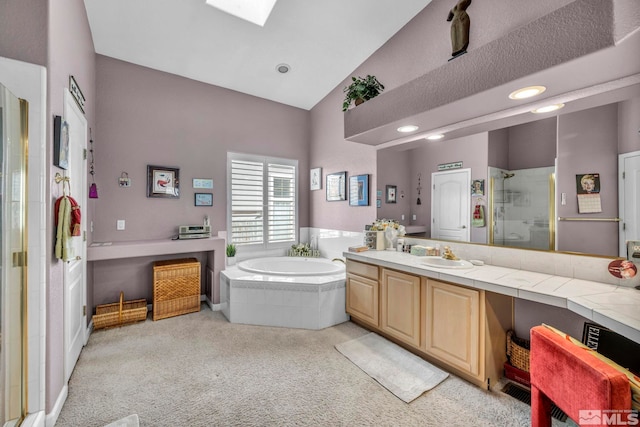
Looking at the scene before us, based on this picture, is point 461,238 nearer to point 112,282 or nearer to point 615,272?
point 615,272

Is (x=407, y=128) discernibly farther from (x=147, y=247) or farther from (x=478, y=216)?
(x=147, y=247)

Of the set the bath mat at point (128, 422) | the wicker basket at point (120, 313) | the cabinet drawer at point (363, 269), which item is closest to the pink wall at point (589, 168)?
the cabinet drawer at point (363, 269)

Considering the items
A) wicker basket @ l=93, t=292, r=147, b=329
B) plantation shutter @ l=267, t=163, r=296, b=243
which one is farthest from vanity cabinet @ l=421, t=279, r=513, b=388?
wicker basket @ l=93, t=292, r=147, b=329

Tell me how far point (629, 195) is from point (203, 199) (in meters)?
4.15

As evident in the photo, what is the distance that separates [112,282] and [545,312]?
173 inches

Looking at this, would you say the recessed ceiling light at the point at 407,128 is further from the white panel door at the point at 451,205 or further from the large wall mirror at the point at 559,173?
the white panel door at the point at 451,205

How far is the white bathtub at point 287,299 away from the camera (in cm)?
301

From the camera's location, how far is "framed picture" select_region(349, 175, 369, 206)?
3.60 metres

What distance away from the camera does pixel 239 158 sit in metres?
4.17

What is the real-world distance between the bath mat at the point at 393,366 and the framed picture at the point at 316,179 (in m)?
2.51

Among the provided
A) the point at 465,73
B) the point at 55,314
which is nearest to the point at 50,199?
the point at 55,314

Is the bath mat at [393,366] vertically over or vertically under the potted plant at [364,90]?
under

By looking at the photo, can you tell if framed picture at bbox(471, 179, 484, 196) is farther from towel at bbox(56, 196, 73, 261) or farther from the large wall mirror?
towel at bbox(56, 196, 73, 261)

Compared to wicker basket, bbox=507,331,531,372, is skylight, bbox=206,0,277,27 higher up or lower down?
higher up
